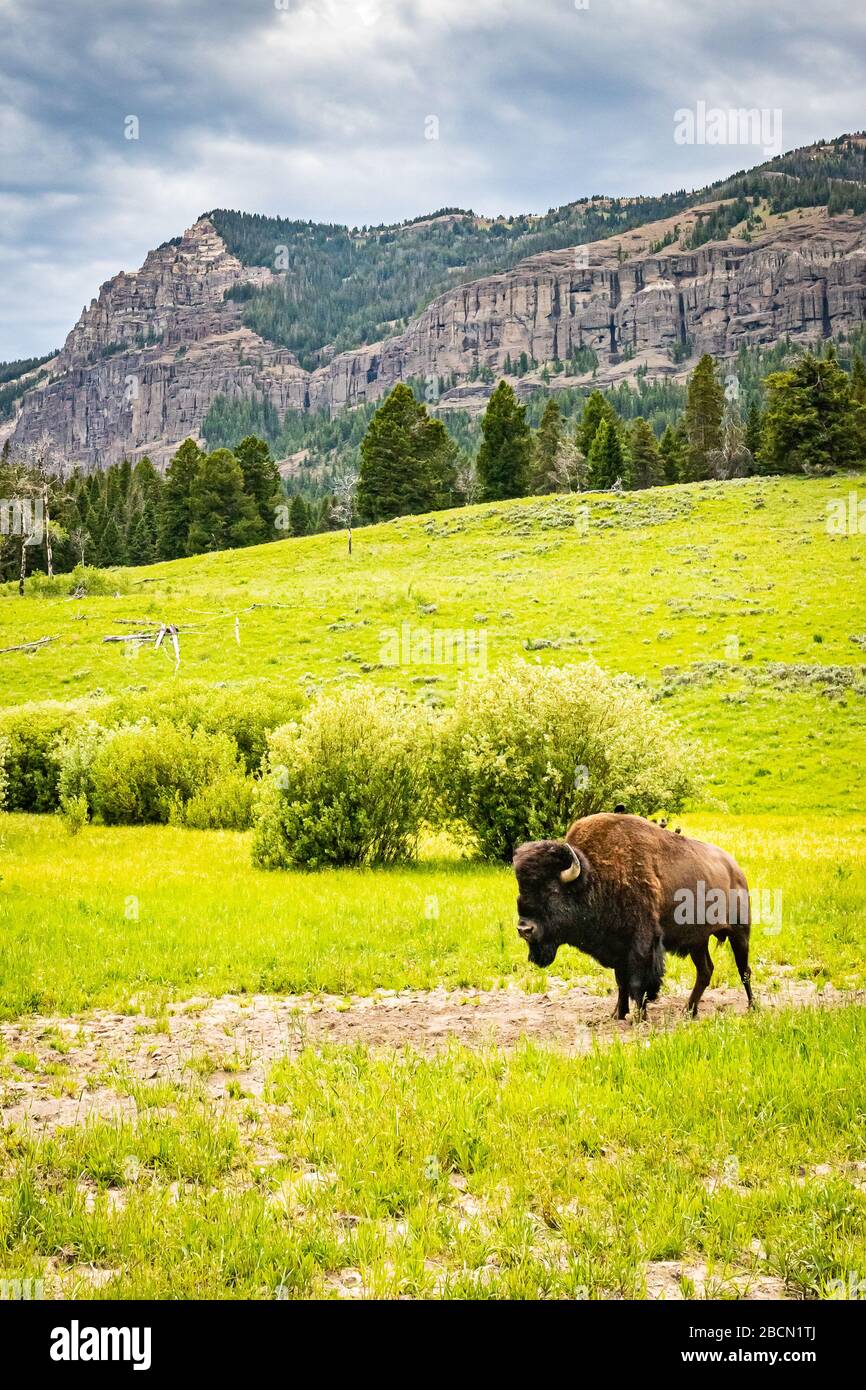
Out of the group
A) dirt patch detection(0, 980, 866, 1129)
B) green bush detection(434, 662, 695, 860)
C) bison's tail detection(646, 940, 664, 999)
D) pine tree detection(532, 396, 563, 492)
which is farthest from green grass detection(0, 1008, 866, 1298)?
pine tree detection(532, 396, 563, 492)

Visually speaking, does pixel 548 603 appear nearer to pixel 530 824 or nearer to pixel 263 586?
pixel 263 586

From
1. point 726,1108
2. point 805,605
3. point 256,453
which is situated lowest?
point 726,1108

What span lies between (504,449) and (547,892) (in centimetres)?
8619

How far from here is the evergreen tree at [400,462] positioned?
8719 centimetres

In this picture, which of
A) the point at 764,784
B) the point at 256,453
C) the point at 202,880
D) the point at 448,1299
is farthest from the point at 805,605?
the point at 256,453

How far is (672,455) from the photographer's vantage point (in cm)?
9712

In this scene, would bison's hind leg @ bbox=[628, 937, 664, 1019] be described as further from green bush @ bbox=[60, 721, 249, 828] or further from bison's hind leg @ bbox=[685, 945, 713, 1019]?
green bush @ bbox=[60, 721, 249, 828]

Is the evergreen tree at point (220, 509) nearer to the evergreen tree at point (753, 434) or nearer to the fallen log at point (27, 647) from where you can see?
the fallen log at point (27, 647)

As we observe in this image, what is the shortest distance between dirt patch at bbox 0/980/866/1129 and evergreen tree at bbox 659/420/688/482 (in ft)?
302

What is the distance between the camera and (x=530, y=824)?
17469 millimetres

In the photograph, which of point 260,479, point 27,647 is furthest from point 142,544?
point 27,647

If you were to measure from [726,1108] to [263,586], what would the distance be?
6113 cm

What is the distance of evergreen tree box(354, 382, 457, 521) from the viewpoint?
286 feet

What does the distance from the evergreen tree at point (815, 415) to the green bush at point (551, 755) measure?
65579mm
